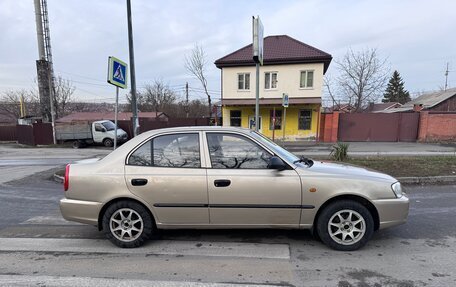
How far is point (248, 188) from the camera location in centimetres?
358

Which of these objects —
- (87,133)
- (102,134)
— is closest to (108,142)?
(102,134)

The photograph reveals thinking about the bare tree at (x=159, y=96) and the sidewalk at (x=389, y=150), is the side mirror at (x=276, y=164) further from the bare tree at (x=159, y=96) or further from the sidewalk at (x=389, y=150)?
the bare tree at (x=159, y=96)

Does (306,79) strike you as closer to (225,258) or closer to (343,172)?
(343,172)

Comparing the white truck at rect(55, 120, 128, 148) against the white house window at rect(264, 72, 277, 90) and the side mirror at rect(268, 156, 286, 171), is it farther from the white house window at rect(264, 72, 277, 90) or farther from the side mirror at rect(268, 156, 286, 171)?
the side mirror at rect(268, 156, 286, 171)

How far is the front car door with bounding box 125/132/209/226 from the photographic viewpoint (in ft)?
12.0

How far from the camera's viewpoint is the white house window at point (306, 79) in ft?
74.0

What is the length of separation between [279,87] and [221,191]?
20.7m

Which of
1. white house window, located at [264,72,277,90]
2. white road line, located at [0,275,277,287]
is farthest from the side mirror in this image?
white house window, located at [264,72,277,90]

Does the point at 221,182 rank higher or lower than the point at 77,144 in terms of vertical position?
higher

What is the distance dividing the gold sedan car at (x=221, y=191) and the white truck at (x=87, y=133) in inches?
736

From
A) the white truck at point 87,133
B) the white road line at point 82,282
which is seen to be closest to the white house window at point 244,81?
the white truck at point 87,133

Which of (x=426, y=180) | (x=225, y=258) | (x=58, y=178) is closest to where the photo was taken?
(x=225, y=258)

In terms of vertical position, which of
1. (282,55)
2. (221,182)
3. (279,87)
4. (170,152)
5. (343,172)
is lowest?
(221,182)

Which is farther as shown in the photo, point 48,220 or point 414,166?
point 414,166
